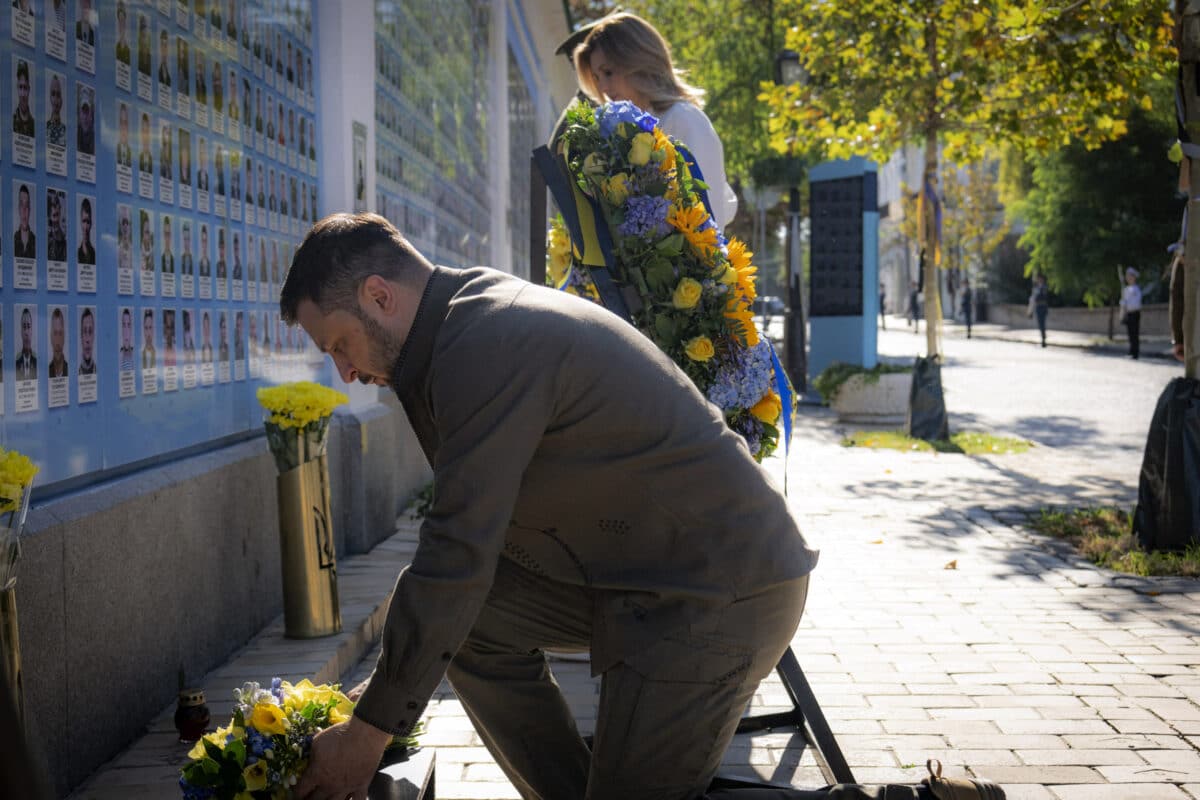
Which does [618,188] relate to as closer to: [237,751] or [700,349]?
[700,349]

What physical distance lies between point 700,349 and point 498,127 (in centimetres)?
1074

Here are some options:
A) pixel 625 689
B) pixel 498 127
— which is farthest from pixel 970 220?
pixel 625 689

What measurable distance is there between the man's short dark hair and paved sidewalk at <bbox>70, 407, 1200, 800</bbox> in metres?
1.73

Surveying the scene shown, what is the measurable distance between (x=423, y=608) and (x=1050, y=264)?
3569 centimetres

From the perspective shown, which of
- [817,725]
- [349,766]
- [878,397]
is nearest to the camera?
[349,766]

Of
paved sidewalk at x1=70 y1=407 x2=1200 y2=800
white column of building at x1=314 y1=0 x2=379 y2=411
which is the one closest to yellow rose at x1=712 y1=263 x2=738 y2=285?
paved sidewalk at x1=70 y1=407 x2=1200 y2=800

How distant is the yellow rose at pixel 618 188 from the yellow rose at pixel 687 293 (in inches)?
14.3

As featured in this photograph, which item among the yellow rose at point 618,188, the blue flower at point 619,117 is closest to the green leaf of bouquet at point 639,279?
the yellow rose at point 618,188

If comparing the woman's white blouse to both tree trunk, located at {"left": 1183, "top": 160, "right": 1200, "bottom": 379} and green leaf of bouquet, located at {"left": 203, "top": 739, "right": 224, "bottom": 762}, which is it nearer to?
green leaf of bouquet, located at {"left": 203, "top": 739, "right": 224, "bottom": 762}

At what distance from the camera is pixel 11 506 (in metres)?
2.74

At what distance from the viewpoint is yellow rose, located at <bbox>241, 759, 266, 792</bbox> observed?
8.56 ft

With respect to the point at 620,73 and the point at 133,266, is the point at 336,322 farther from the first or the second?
the point at 620,73

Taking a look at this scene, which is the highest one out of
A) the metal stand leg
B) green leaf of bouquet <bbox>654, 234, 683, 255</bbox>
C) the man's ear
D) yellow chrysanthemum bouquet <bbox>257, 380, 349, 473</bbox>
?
green leaf of bouquet <bbox>654, 234, 683, 255</bbox>

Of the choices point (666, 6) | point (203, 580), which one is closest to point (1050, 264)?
point (666, 6)
